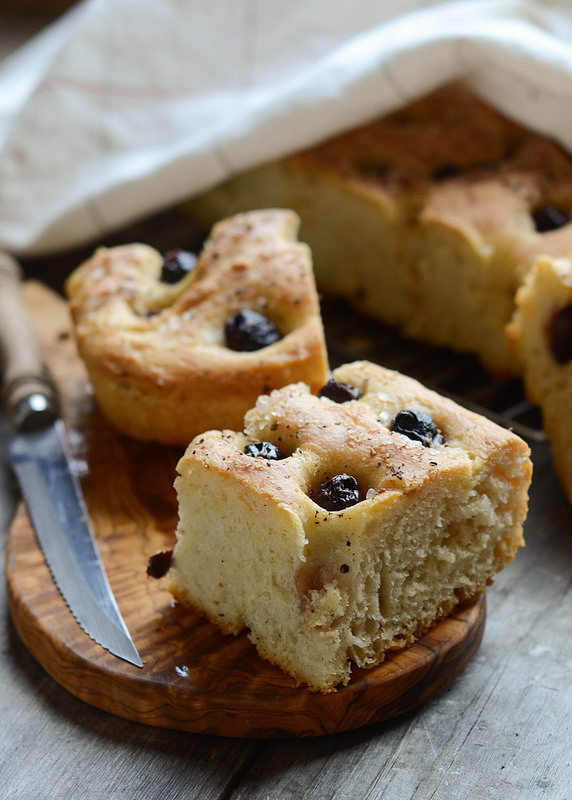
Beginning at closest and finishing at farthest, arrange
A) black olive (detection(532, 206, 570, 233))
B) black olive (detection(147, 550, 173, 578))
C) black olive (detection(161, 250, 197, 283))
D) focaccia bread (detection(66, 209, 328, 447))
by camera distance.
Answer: black olive (detection(147, 550, 173, 578))
focaccia bread (detection(66, 209, 328, 447))
black olive (detection(161, 250, 197, 283))
black olive (detection(532, 206, 570, 233))

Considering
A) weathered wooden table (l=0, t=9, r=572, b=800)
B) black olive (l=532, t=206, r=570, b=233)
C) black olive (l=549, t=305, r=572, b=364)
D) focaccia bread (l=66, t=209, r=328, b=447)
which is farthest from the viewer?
black olive (l=532, t=206, r=570, b=233)

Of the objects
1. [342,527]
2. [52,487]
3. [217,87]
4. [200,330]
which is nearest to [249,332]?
[200,330]

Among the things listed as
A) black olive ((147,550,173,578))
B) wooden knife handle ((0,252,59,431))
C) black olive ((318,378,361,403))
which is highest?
black olive ((318,378,361,403))

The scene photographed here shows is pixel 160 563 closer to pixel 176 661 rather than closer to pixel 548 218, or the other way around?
pixel 176 661

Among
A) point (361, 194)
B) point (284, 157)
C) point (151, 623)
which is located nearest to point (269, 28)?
point (284, 157)

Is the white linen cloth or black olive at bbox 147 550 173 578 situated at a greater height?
the white linen cloth

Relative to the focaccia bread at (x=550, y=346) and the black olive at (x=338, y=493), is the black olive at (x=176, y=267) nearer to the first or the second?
the focaccia bread at (x=550, y=346)

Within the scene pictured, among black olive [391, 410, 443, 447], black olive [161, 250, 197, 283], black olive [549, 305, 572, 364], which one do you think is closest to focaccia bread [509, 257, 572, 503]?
black olive [549, 305, 572, 364]

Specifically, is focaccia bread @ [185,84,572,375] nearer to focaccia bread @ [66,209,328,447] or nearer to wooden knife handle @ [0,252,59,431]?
focaccia bread @ [66,209,328,447]

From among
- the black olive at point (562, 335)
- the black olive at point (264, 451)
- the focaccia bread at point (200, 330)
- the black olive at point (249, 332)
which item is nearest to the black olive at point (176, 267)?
the focaccia bread at point (200, 330)
